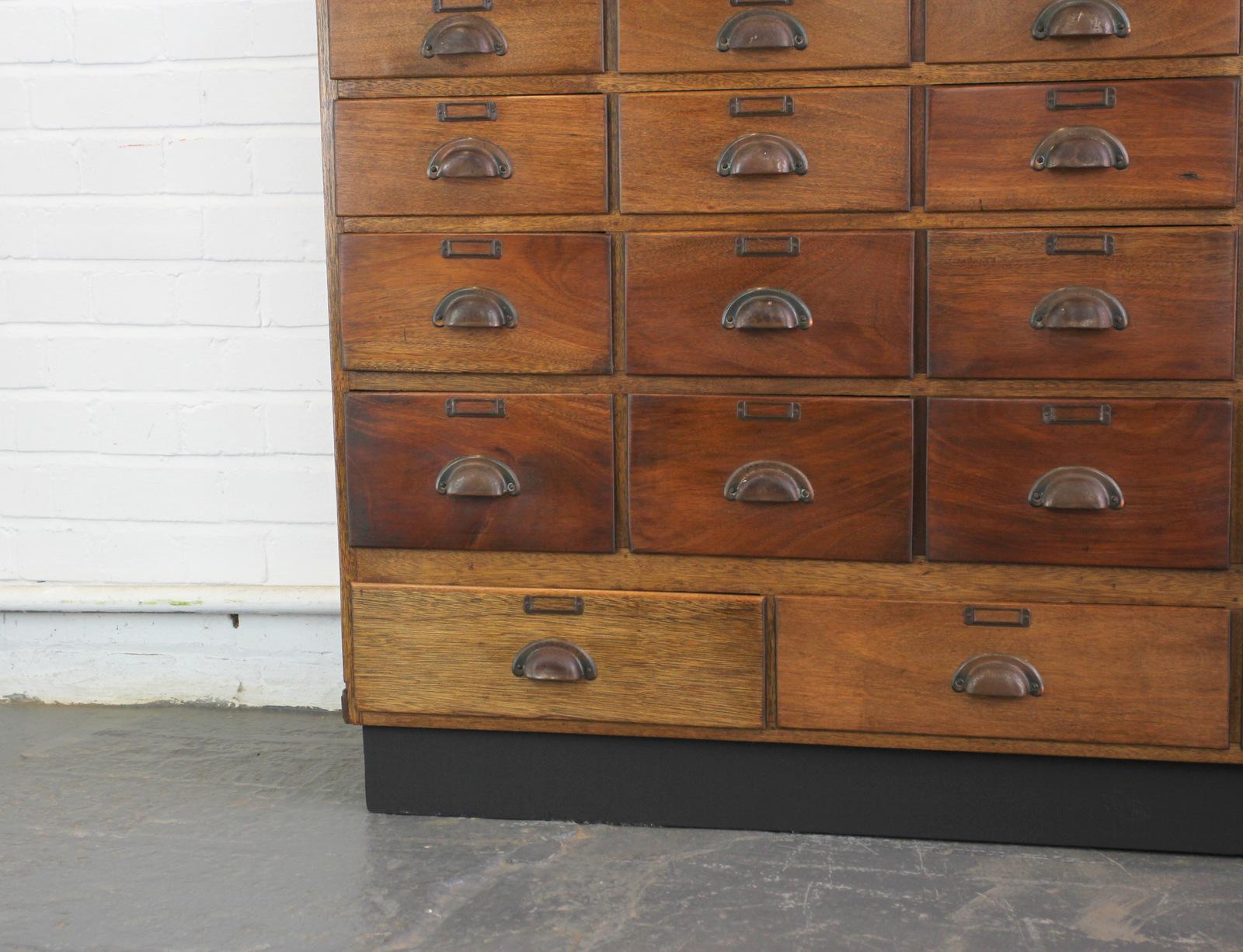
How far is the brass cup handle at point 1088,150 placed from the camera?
186cm

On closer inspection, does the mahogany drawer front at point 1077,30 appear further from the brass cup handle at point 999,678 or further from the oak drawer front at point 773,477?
the brass cup handle at point 999,678

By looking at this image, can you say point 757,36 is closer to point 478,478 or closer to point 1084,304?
point 1084,304

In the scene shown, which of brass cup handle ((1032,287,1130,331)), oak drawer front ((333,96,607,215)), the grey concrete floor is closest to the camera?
the grey concrete floor

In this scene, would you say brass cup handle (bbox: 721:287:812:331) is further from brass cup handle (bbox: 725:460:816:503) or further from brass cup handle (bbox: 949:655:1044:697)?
brass cup handle (bbox: 949:655:1044:697)

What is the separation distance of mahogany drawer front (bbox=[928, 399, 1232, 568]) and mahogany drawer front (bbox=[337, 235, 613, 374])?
0.54 metres

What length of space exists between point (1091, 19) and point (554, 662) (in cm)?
121

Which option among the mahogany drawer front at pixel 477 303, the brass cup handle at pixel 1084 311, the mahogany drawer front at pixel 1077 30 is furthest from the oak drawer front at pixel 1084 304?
the mahogany drawer front at pixel 477 303

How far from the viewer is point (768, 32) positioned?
1913mm

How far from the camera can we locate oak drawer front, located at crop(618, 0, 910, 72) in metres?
1.90

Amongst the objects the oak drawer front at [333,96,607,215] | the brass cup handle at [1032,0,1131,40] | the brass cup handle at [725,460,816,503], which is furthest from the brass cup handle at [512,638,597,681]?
the brass cup handle at [1032,0,1131,40]

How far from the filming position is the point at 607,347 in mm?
2014

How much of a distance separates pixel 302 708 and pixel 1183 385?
6.06 ft

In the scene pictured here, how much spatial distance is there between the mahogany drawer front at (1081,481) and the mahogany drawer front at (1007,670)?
0.09 meters

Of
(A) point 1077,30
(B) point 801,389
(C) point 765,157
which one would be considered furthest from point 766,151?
(A) point 1077,30
